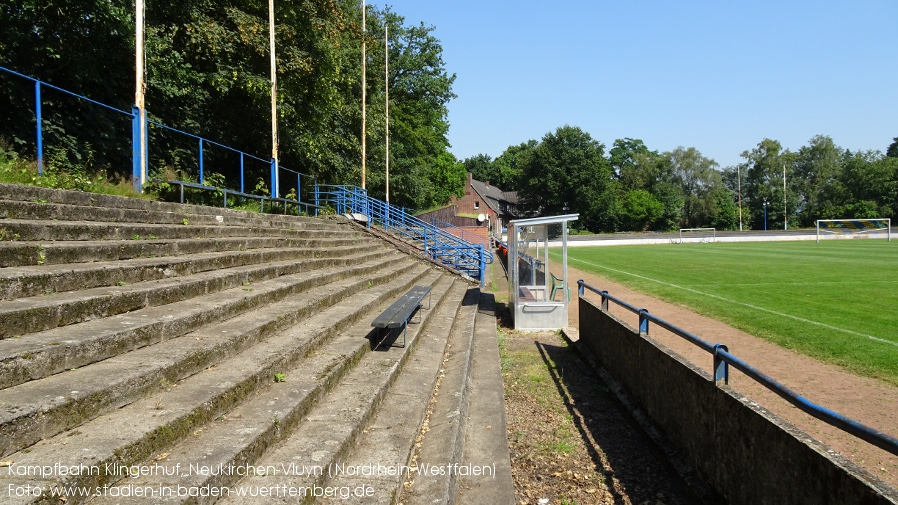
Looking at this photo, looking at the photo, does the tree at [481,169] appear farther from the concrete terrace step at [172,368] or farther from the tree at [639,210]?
the concrete terrace step at [172,368]

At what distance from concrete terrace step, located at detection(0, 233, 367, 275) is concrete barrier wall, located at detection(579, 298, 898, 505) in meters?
5.07

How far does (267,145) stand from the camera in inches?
818

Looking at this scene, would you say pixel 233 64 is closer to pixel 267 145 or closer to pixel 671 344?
pixel 267 145

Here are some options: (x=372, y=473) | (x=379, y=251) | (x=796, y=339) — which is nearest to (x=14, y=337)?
(x=372, y=473)

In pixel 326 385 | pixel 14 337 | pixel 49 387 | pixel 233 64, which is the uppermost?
pixel 233 64

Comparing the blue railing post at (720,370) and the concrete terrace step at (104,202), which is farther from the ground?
the concrete terrace step at (104,202)

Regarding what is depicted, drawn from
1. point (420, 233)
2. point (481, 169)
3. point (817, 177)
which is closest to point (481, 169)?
point (481, 169)

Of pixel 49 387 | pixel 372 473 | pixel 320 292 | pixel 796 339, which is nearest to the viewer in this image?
pixel 49 387

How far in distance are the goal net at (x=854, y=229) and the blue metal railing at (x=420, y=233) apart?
1921 inches

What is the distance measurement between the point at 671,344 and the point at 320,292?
19.7 ft

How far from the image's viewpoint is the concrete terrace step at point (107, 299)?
315cm

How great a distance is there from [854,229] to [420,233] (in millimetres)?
58862

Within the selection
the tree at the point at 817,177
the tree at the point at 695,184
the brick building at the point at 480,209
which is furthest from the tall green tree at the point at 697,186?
the brick building at the point at 480,209

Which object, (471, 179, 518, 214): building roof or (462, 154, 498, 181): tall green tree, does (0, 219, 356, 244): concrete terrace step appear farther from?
(462, 154, 498, 181): tall green tree
